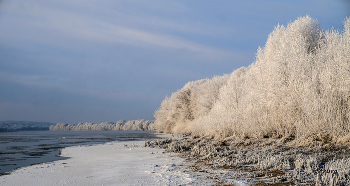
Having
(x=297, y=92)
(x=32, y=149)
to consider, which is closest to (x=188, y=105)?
(x=32, y=149)

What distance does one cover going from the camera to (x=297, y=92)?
48.5 feet

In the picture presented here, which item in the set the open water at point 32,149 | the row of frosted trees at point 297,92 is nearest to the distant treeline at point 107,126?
the open water at point 32,149

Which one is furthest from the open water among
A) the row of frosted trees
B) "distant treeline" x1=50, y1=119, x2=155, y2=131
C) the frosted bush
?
"distant treeline" x1=50, y1=119, x2=155, y2=131

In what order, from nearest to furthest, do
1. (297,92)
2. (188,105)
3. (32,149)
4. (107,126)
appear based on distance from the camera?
1. (297,92)
2. (32,149)
3. (188,105)
4. (107,126)

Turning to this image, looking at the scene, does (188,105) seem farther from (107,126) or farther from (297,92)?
→ (107,126)

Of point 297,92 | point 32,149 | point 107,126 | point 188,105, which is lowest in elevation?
point 107,126

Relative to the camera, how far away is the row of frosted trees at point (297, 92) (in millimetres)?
12773

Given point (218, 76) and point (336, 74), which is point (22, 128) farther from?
point (336, 74)

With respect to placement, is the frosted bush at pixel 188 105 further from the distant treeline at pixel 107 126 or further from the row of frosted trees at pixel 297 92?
the distant treeline at pixel 107 126

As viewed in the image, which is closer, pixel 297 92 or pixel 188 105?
pixel 297 92

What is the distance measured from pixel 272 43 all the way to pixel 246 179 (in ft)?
50.2

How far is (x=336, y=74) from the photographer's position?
512 inches

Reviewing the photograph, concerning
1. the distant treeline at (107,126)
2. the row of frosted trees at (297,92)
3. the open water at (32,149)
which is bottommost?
the distant treeline at (107,126)

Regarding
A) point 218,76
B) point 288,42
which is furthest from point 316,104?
point 218,76
